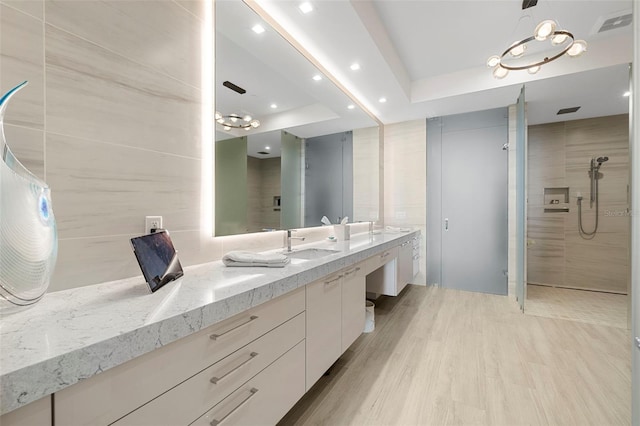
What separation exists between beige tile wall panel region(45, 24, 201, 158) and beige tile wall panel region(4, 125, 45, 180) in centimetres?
5

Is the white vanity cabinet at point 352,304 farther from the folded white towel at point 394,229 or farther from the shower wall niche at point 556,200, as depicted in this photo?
the shower wall niche at point 556,200

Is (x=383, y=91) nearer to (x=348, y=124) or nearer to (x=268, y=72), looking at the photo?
(x=348, y=124)

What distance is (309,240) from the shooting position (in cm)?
251

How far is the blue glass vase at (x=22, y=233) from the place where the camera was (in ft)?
→ 2.14

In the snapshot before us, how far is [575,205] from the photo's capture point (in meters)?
3.97

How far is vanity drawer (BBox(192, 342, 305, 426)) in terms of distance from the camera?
859 millimetres

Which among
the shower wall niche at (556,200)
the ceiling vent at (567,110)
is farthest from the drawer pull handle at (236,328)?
the shower wall niche at (556,200)

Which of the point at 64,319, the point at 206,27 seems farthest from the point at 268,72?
the point at 64,319

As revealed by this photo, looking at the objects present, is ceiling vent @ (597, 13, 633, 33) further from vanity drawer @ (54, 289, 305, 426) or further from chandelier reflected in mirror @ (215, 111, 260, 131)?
vanity drawer @ (54, 289, 305, 426)

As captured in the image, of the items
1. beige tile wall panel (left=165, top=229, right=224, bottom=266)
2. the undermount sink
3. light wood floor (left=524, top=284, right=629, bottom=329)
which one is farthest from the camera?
light wood floor (left=524, top=284, right=629, bottom=329)

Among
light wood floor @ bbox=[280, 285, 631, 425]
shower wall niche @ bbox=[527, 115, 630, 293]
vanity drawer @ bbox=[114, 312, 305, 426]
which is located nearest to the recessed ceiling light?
vanity drawer @ bbox=[114, 312, 305, 426]

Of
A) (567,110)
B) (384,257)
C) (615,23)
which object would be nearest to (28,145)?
(384,257)

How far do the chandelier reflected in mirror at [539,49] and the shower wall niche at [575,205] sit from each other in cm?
192

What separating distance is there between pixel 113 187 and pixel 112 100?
349 mm
